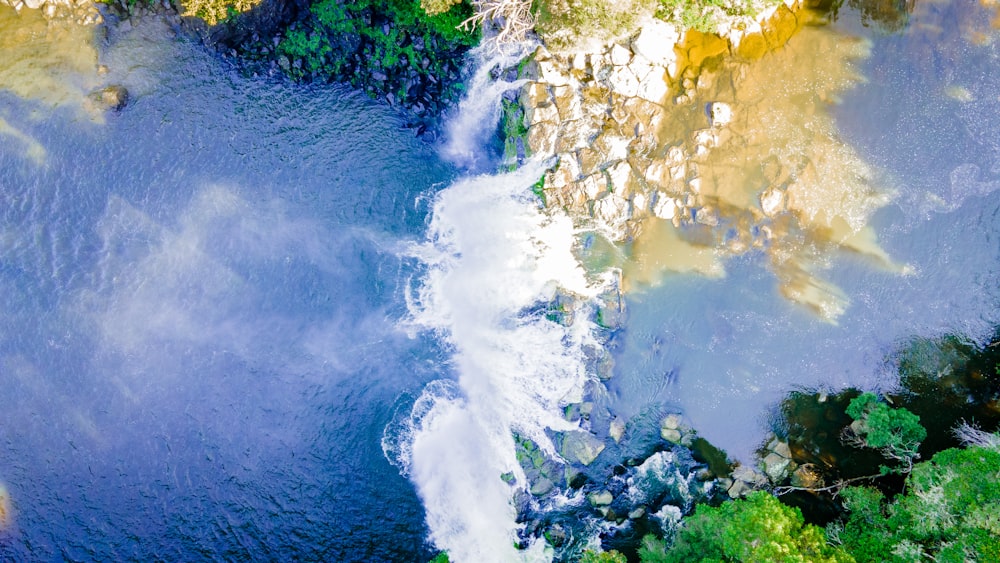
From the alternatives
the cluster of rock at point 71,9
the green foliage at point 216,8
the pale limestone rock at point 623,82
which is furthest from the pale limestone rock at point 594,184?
the cluster of rock at point 71,9

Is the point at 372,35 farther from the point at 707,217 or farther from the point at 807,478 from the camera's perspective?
the point at 807,478

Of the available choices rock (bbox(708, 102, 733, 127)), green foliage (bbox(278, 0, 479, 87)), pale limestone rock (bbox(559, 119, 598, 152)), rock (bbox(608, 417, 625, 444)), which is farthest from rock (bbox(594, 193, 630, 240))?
green foliage (bbox(278, 0, 479, 87))

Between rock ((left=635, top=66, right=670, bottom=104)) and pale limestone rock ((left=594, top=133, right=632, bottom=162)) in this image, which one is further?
pale limestone rock ((left=594, top=133, right=632, bottom=162))

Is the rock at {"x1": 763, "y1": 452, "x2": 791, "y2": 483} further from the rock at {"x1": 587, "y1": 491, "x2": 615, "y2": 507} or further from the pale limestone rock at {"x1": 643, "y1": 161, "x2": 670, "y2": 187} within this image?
the pale limestone rock at {"x1": 643, "y1": 161, "x2": 670, "y2": 187}

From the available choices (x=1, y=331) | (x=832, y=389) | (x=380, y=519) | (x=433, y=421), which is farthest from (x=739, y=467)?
(x=1, y=331)

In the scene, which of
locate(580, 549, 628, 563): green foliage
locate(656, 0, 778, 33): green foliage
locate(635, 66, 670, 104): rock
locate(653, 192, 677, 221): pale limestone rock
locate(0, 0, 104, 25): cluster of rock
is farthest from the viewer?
locate(0, 0, 104, 25): cluster of rock

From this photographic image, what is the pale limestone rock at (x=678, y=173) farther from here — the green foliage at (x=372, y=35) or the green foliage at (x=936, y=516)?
the green foliage at (x=936, y=516)

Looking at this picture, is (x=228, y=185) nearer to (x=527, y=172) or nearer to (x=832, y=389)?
(x=527, y=172)
